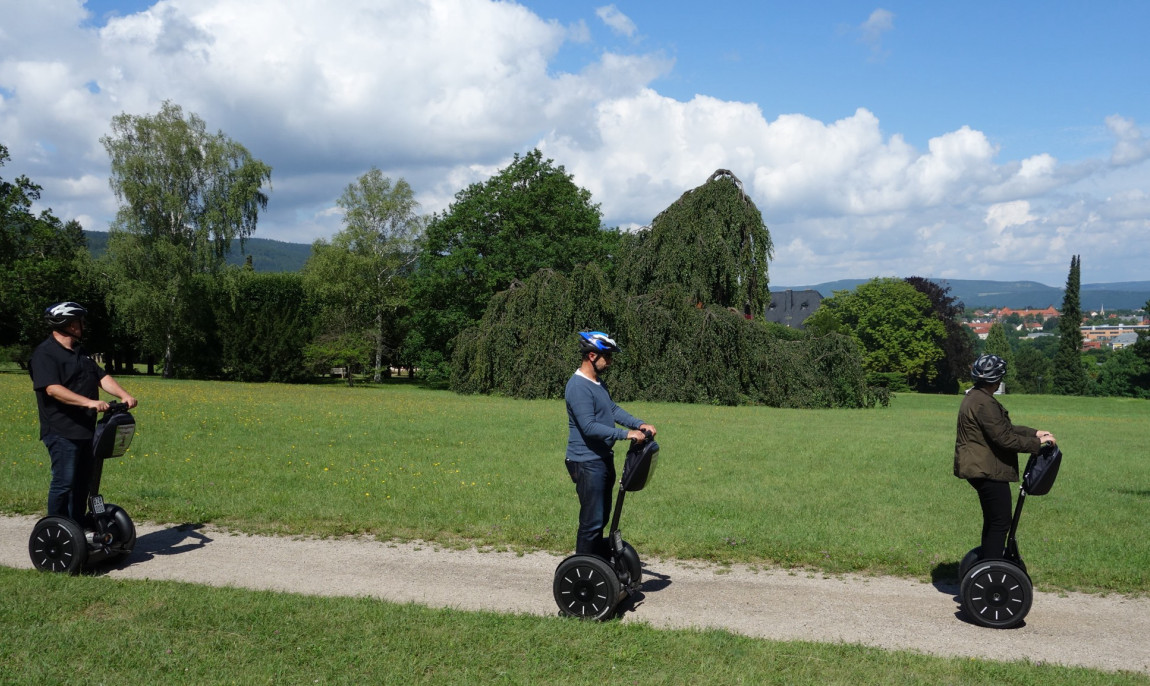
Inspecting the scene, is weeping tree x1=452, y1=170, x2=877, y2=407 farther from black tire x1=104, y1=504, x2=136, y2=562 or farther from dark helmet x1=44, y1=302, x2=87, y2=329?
dark helmet x1=44, y1=302, x2=87, y2=329

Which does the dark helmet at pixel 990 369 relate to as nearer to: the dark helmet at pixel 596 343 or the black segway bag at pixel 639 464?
the black segway bag at pixel 639 464

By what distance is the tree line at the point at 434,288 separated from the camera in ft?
91.0

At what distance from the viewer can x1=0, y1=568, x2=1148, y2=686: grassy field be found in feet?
13.8

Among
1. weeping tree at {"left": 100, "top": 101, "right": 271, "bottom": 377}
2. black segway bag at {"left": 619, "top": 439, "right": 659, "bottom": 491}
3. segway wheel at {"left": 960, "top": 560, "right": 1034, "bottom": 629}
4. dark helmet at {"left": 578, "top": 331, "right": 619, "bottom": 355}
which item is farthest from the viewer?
weeping tree at {"left": 100, "top": 101, "right": 271, "bottom": 377}

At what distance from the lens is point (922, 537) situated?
790 cm

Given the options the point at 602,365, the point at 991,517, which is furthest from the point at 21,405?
the point at 991,517

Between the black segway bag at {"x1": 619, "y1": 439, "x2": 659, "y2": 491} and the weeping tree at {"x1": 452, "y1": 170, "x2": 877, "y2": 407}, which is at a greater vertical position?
the weeping tree at {"x1": 452, "y1": 170, "x2": 877, "y2": 407}

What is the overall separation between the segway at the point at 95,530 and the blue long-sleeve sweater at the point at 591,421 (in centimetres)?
343

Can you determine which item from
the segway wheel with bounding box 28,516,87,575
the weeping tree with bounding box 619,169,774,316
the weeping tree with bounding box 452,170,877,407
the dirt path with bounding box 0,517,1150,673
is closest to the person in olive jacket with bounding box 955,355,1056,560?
the dirt path with bounding box 0,517,1150,673

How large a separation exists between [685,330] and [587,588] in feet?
73.9

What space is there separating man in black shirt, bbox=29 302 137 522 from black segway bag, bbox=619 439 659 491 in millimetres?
3930

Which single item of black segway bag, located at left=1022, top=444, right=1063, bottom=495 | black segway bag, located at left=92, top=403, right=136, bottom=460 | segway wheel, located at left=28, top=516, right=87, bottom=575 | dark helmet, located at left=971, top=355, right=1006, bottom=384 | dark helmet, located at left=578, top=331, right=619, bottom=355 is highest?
dark helmet, located at left=971, top=355, right=1006, bottom=384

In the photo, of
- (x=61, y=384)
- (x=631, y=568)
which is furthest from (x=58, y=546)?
(x=631, y=568)

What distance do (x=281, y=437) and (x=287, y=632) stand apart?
10998 millimetres
